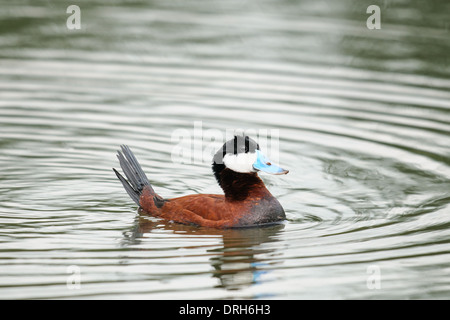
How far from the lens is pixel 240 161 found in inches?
357

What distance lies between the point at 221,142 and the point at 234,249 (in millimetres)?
3763

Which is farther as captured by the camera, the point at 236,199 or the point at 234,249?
the point at 236,199

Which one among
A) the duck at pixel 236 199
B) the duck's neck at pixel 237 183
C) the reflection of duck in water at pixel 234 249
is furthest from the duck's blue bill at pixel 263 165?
the reflection of duck in water at pixel 234 249

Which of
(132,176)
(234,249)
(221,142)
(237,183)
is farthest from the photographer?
(221,142)

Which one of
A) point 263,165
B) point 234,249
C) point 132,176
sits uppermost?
point 263,165

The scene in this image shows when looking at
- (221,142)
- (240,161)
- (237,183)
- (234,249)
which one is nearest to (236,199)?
(237,183)

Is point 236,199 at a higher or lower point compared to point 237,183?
lower

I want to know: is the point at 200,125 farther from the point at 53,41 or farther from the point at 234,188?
the point at 53,41

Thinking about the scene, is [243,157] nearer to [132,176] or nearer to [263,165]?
[263,165]

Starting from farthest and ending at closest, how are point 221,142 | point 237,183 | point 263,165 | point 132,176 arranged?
1. point 221,142
2. point 132,176
3. point 237,183
4. point 263,165

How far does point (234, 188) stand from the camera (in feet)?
30.1

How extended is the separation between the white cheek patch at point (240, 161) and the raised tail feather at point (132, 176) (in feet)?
3.65

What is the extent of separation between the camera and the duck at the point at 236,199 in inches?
356
